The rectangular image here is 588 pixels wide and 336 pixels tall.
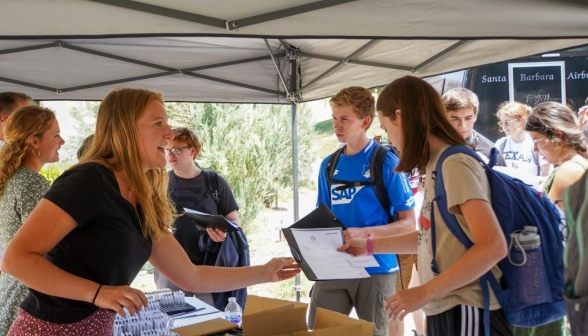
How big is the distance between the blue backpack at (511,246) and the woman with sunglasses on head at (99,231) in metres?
0.97

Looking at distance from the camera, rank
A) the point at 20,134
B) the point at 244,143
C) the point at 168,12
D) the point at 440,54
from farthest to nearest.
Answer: the point at 244,143 < the point at 440,54 < the point at 20,134 < the point at 168,12

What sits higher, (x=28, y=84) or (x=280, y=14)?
(x=28, y=84)

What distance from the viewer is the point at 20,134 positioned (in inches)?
109

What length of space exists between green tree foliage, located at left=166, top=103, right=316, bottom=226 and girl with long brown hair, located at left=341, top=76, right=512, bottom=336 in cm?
858

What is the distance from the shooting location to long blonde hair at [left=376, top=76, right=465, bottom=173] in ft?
6.73

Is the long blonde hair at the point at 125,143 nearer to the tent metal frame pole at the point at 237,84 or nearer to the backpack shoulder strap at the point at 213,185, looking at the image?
the backpack shoulder strap at the point at 213,185

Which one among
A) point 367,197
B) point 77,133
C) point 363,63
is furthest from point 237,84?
point 77,133

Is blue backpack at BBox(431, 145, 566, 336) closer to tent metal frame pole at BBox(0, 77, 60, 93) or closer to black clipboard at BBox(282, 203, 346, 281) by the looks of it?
black clipboard at BBox(282, 203, 346, 281)

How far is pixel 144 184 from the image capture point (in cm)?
189

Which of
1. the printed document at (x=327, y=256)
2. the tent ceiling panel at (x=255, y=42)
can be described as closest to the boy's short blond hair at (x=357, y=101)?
the tent ceiling panel at (x=255, y=42)

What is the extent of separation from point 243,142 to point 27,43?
22.4 feet

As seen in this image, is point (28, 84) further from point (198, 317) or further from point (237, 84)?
point (198, 317)

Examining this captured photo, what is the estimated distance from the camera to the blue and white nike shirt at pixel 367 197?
3.22 m

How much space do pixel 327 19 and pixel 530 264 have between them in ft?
4.02
